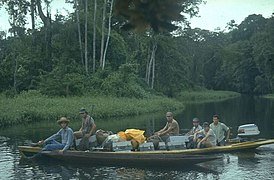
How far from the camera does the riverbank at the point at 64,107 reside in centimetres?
2331

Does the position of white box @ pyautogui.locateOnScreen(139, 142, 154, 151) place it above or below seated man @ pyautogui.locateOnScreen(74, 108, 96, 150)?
below

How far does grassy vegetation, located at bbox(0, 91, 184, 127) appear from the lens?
23.3 metres

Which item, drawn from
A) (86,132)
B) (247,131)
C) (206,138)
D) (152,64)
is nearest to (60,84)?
(152,64)

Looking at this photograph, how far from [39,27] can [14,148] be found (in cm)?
2352

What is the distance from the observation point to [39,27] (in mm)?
37719

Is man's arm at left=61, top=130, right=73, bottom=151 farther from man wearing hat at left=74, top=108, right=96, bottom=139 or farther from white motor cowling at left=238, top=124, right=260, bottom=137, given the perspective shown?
white motor cowling at left=238, top=124, right=260, bottom=137

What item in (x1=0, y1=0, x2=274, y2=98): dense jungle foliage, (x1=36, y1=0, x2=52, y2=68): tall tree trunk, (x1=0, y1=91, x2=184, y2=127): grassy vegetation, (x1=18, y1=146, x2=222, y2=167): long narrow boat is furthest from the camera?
(x1=36, y1=0, x2=52, y2=68): tall tree trunk

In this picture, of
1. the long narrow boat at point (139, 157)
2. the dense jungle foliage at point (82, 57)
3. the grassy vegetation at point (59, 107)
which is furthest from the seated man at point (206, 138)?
the grassy vegetation at point (59, 107)

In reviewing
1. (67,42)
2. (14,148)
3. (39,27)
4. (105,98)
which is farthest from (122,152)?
(39,27)

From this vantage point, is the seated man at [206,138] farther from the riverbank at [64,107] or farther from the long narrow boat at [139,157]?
the riverbank at [64,107]

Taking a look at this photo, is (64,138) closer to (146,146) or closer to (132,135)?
(132,135)

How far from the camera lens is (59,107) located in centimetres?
→ 2570

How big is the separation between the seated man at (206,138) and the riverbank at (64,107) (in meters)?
7.09

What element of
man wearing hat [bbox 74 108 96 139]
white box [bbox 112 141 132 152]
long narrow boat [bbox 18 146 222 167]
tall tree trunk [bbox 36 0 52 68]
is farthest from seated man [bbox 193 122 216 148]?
tall tree trunk [bbox 36 0 52 68]
